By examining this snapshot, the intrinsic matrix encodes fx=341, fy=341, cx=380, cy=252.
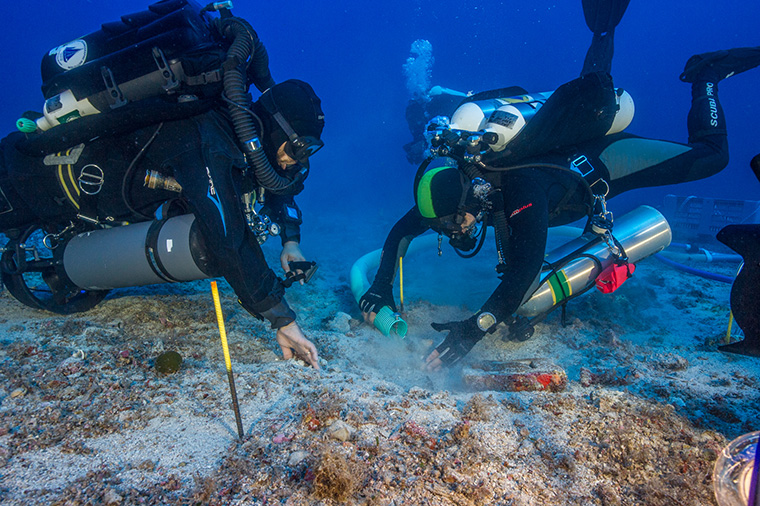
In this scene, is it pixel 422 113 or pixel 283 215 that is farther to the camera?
pixel 422 113

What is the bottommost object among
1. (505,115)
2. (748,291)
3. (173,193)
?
(748,291)

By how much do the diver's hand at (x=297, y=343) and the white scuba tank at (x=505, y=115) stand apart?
272 cm

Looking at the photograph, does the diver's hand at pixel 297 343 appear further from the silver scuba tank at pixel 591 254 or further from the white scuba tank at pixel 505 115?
the white scuba tank at pixel 505 115

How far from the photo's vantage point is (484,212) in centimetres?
394

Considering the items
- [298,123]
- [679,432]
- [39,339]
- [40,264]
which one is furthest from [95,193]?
[679,432]

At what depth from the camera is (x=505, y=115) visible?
365cm

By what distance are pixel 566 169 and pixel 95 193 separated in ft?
14.9

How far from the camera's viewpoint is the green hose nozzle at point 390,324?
389 cm

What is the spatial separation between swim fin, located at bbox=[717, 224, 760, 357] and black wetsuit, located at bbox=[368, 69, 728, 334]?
1.75 meters

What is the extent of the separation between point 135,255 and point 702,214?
41.8ft

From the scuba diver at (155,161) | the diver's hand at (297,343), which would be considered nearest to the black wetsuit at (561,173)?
the diver's hand at (297,343)

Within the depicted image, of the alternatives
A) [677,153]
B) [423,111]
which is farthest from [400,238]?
[423,111]

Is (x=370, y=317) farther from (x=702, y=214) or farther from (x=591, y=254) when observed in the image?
(x=702, y=214)

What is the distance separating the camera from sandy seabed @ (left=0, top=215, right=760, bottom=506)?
1.33m
